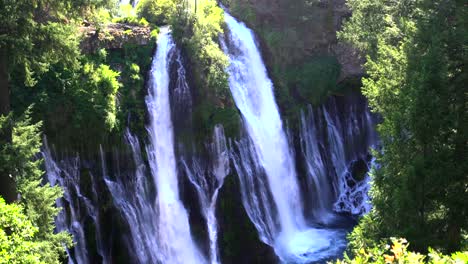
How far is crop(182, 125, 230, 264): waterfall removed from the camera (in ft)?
60.9

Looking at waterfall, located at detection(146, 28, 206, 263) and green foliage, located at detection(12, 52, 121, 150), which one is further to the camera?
waterfall, located at detection(146, 28, 206, 263)

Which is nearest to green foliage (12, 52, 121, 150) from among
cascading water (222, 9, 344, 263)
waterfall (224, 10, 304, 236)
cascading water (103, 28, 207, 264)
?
cascading water (103, 28, 207, 264)

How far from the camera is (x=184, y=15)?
845 inches

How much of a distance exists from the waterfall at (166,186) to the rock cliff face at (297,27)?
9017mm

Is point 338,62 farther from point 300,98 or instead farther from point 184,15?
point 184,15

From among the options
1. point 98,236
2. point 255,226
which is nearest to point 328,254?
point 255,226

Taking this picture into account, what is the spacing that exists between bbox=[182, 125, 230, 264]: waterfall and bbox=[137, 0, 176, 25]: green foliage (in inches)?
303

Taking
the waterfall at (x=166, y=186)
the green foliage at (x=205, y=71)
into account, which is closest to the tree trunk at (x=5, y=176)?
the waterfall at (x=166, y=186)

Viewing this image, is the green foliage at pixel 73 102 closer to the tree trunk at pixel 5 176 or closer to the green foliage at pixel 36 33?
the green foliage at pixel 36 33

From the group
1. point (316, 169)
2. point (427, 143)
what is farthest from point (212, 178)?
point (427, 143)

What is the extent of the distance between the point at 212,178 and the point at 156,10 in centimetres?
1019

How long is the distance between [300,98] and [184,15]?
808cm

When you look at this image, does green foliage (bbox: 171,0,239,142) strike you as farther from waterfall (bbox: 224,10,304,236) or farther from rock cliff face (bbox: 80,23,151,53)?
rock cliff face (bbox: 80,23,151,53)

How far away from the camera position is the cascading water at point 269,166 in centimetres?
1986
